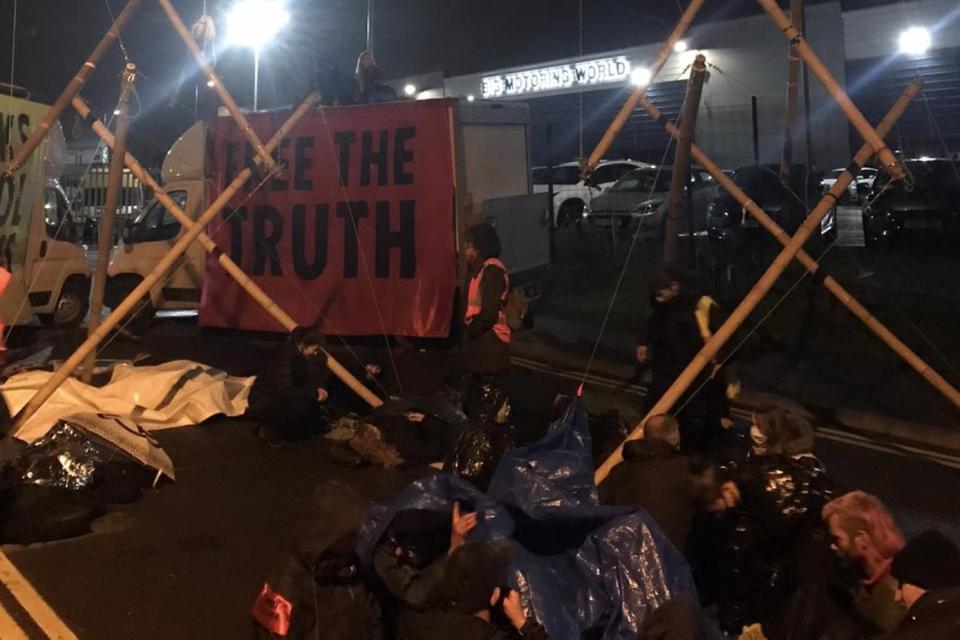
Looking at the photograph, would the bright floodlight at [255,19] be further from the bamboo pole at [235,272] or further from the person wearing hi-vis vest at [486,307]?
the person wearing hi-vis vest at [486,307]

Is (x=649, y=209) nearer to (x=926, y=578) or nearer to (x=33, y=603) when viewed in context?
(x=33, y=603)

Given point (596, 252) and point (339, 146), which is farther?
point (596, 252)

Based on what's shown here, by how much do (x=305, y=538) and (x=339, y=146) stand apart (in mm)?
8245

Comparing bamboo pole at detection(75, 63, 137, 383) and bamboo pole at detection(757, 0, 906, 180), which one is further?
bamboo pole at detection(75, 63, 137, 383)

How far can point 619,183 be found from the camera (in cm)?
2142

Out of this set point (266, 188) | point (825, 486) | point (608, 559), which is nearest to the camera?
point (608, 559)

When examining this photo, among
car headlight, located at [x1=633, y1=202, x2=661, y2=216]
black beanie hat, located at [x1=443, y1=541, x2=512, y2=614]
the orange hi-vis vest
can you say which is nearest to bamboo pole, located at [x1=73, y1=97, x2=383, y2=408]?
the orange hi-vis vest

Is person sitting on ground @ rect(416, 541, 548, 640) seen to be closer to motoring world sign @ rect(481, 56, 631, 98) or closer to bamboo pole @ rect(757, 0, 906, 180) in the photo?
bamboo pole @ rect(757, 0, 906, 180)

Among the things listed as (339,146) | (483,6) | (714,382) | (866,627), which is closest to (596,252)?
(339,146)

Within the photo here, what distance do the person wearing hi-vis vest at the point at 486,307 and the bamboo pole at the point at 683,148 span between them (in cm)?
186

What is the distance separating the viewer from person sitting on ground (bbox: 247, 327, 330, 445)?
773cm

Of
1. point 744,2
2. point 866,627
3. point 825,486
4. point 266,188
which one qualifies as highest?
point 744,2

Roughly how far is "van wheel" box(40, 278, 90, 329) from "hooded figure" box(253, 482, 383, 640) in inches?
422

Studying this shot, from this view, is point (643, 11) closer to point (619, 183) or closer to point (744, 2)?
point (744, 2)
